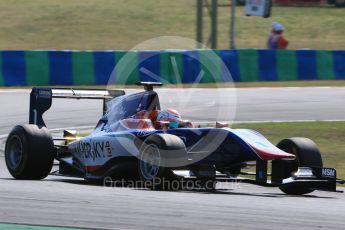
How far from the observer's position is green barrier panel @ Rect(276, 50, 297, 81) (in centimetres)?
2720

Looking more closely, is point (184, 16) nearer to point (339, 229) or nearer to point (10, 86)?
point (10, 86)

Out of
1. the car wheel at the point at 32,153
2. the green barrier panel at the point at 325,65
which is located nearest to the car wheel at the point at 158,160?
the car wheel at the point at 32,153

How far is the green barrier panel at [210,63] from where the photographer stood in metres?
26.3

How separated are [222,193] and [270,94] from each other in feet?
47.4

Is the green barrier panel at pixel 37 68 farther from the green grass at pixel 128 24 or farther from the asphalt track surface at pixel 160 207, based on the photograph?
the green grass at pixel 128 24

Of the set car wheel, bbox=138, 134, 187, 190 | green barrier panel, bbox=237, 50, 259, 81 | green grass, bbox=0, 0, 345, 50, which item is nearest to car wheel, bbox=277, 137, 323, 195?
car wheel, bbox=138, 134, 187, 190

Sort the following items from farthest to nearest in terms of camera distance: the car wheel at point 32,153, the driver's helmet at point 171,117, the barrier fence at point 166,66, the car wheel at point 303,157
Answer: the barrier fence at point 166,66 → the car wheel at point 32,153 → the driver's helmet at point 171,117 → the car wheel at point 303,157

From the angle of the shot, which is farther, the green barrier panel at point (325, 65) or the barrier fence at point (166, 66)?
the green barrier panel at point (325, 65)

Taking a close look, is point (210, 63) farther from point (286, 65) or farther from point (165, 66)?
point (286, 65)

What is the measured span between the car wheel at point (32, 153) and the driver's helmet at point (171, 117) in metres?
1.42

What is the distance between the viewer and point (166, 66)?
25.8 m

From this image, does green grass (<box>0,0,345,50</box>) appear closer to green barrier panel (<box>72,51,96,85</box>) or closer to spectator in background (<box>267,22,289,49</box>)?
spectator in background (<box>267,22,289,49</box>)

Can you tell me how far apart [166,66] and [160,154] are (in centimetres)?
1565

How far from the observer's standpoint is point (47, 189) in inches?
406
